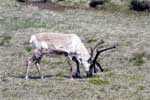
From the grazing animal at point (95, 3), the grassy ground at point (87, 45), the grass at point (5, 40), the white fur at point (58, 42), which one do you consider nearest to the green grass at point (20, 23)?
the grassy ground at point (87, 45)

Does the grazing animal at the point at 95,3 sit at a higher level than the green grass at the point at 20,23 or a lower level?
lower

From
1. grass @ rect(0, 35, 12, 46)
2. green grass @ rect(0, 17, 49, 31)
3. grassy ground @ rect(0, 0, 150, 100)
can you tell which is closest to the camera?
grassy ground @ rect(0, 0, 150, 100)

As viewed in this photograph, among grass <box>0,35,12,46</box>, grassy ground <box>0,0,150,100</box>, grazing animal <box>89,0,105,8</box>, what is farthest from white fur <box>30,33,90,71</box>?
grazing animal <box>89,0,105,8</box>

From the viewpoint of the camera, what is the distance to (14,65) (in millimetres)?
27781

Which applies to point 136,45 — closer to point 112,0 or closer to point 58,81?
point 58,81

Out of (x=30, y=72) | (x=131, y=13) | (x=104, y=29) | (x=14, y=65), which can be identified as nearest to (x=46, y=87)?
(x=30, y=72)

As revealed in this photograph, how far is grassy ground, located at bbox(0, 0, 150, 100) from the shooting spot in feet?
71.5

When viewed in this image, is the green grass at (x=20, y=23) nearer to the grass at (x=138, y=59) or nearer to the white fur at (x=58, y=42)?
the grass at (x=138, y=59)

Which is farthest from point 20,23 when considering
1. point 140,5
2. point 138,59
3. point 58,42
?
point 58,42

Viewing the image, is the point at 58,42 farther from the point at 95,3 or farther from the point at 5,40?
the point at 95,3

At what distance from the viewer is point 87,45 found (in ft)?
110

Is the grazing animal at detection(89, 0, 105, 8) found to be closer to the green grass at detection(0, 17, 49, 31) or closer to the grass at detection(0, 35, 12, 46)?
the green grass at detection(0, 17, 49, 31)

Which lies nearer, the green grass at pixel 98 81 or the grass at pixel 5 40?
the green grass at pixel 98 81

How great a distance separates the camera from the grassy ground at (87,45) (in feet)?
71.5
